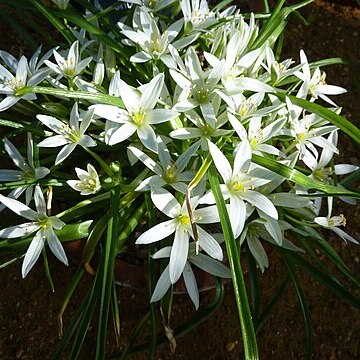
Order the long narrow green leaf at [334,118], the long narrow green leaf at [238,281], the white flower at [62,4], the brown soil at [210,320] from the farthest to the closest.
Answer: the brown soil at [210,320] < the white flower at [62,4] < the long narrow green leaf at [334,118] < the long narrow green leaf at [238,281]

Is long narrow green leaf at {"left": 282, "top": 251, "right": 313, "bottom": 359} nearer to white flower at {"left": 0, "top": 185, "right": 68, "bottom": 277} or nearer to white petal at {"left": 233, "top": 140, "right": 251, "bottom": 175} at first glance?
white petal at {"left": 233, "top": 140, "right": 251, "bottom": 175}

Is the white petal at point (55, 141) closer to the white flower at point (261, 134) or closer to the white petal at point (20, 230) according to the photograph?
the white petal at point (20, 230)

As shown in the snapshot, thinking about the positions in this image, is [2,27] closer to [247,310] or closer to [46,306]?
[46,306]

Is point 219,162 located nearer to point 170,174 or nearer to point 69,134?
point 170,174

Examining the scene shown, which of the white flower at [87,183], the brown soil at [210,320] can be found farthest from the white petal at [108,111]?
the brown soil at [210,320]

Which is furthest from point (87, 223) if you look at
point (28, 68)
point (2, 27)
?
point (2, 27)

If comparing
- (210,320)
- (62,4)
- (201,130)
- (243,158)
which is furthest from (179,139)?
(210,320)
